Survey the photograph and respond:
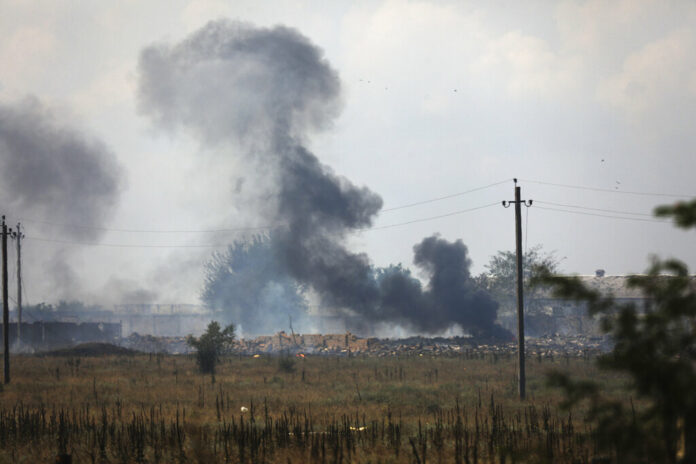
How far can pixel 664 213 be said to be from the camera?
469 cm

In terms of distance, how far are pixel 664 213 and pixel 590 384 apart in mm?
1338

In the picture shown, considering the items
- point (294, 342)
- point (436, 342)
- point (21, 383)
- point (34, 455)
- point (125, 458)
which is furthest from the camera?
point (294, 342)

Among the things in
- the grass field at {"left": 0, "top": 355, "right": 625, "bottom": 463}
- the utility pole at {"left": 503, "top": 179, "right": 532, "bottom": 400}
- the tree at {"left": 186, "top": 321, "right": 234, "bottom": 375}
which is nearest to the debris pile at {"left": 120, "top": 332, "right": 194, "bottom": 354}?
the grass field at {"left": 0, "top": 355, "right": 625, "bottom": 463}

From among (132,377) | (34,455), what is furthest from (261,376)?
(34,455)

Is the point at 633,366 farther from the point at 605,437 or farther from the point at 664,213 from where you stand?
the point at 664,213

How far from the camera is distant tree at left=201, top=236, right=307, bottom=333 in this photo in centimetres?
10381

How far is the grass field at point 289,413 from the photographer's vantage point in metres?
14.8

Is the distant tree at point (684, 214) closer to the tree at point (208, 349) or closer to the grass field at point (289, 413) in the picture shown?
the grass field at point (289, 413)

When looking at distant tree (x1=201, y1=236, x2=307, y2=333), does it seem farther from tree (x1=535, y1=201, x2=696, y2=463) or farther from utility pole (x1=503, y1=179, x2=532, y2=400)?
tree (x1=535, y1=201, x2=696, y2=463)

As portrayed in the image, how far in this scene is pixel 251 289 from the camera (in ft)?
347

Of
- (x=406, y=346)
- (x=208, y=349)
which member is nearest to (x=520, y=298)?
(x=208, y=349)

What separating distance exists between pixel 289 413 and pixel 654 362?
1961 cm

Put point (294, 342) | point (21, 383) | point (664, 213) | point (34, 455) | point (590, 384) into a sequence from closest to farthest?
1. point (664, 213)
2. point (590, 384)
3. point (34, 455)
4. point (21, 383)
5. point (294, 342)

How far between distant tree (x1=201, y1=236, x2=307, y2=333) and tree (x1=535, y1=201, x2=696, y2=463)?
95706mm
